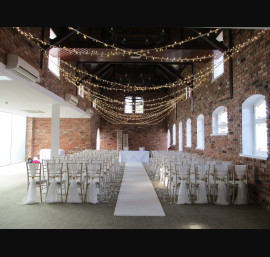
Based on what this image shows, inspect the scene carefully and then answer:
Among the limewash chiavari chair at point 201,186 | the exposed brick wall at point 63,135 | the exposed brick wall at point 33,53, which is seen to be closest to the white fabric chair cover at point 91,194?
the limewash chiavari chair at point 201,186

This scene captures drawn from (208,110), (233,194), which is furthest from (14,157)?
(233,194)

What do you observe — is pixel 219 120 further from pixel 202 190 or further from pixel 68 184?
pixel 68 184

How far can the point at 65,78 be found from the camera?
30.0 ft

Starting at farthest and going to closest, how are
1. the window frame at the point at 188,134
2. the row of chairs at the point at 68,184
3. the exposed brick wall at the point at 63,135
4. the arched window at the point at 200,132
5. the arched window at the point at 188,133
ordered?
the exposed brick wall at the point at 63,135
the arched window at the point at 188,133
the window frame at the point at 188,134
the arched window at the point at 200,132
the row of chairs at the point at 68,184

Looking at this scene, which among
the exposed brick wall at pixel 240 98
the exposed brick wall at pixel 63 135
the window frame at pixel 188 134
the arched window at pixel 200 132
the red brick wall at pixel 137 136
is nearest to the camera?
the exposed brick wall at pixel 240 98

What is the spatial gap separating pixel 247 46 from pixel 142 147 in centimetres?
1255

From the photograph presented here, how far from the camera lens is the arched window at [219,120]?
24.5 feet

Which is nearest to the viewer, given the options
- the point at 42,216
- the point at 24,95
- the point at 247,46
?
the point at 42,216

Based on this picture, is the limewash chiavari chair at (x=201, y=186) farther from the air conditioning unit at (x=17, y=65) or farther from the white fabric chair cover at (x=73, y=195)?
the air conditioning unit at (x=17, y=65)

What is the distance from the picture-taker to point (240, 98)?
5.79 m

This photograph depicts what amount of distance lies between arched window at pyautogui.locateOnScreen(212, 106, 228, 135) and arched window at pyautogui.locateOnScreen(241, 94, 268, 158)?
1.75 meters

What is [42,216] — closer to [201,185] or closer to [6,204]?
[6,204]

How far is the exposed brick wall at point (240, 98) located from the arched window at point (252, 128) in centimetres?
13

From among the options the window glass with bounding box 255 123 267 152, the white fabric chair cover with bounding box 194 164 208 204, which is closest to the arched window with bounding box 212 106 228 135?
the window glass with bounding box 255 123 267 152
